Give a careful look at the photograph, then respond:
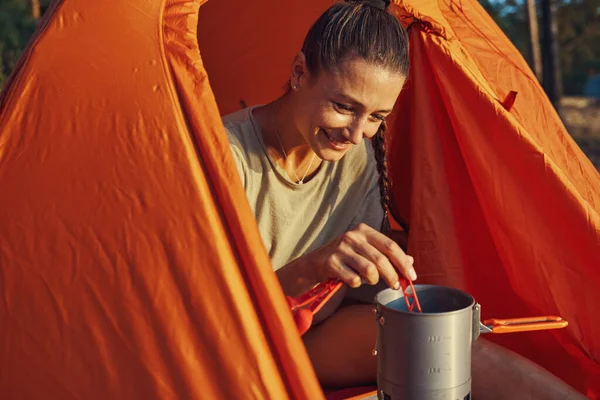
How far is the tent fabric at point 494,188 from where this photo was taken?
1458 millimetres

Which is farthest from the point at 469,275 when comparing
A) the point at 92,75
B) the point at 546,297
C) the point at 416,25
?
the point at 92,75

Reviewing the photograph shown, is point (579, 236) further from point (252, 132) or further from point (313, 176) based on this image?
point (252, 132)

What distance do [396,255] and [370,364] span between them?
483 millimetres

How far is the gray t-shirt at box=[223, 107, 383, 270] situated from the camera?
151cm

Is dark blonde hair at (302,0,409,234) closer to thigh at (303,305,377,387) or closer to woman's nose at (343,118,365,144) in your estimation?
woman's nose at (343,118,365,144)

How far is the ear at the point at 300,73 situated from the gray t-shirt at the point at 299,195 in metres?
0.14

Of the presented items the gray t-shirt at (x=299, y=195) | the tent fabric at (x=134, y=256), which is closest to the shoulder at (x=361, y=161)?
the gray t-shirt at (x=299, y=195)

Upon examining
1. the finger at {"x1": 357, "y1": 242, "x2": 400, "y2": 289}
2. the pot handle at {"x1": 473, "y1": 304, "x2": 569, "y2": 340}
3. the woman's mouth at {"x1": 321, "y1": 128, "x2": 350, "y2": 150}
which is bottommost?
the pot handle at {"x1": 473, "y1": 304, "x2": 569, "y2": 340}

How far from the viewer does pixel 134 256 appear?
3.88ft

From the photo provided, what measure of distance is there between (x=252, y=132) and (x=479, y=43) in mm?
613

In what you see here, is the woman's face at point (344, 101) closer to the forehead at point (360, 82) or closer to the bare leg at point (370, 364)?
the forehead at point (360, 82)

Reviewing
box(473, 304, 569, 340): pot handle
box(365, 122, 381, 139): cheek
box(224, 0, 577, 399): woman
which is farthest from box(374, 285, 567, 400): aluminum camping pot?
box(365, 122, 381, 139): cheek

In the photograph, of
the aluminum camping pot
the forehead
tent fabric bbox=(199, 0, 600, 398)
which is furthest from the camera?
tent fabric bbox=(199, 0, 600, 398)

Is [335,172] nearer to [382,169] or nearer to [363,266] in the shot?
[382,169]
